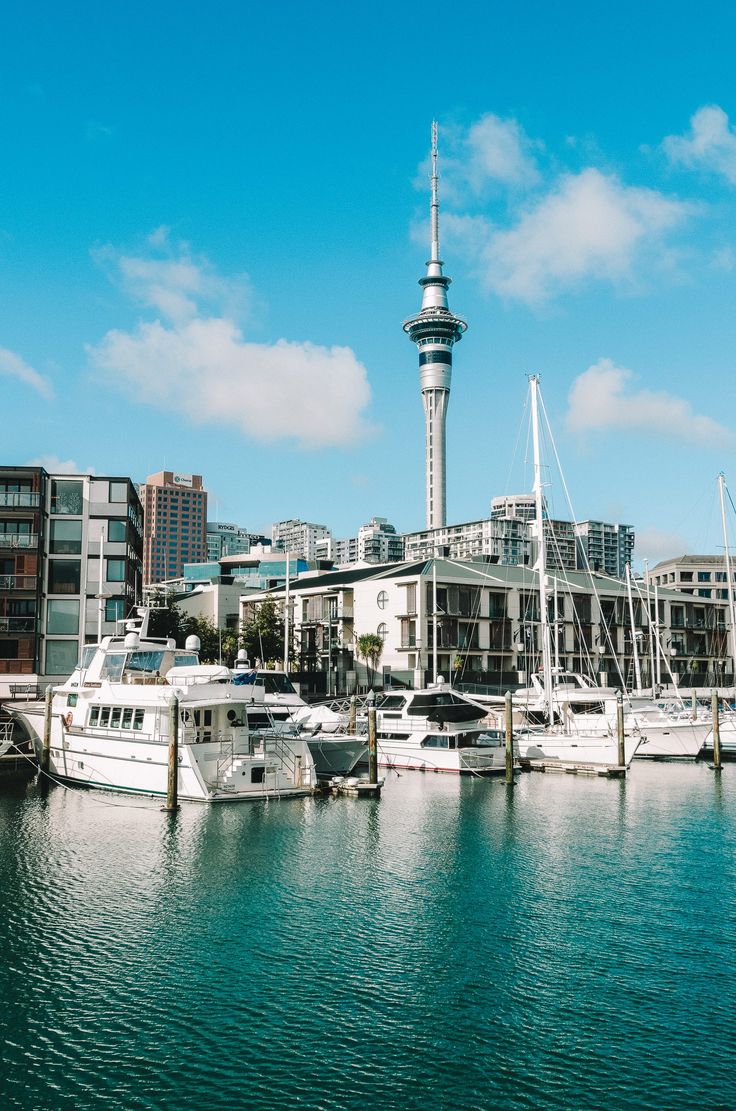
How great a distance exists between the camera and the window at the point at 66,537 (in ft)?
236

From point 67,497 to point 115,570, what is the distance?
6818 millimetres

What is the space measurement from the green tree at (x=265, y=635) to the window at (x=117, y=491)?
2412cm

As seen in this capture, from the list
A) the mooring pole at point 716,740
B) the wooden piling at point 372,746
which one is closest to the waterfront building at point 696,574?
the mooring pole at point 716,740

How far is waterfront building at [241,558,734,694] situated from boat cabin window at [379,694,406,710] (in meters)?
23.2

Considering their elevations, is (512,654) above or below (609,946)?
above

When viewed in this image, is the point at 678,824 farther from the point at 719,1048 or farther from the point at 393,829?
the point at 719,1048

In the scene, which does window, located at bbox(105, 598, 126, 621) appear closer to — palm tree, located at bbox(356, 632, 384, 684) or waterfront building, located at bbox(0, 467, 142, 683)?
waterfront building, located at bbox(0, 467, 142, 683)

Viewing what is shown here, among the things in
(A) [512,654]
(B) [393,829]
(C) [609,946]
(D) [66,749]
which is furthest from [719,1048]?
(A) [512,654]

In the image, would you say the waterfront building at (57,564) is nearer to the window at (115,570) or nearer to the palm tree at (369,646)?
the window at (115,570)

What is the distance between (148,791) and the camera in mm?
43281

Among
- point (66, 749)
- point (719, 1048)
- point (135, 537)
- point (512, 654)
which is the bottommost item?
point (719, 1048)

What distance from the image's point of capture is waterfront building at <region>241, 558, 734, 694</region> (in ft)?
303

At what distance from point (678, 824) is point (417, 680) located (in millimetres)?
49668

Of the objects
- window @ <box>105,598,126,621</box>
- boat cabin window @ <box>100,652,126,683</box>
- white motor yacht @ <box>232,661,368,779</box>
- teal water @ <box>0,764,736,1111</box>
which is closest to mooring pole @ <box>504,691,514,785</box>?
white motor yacht @ <box>232,661,368,779</box>
